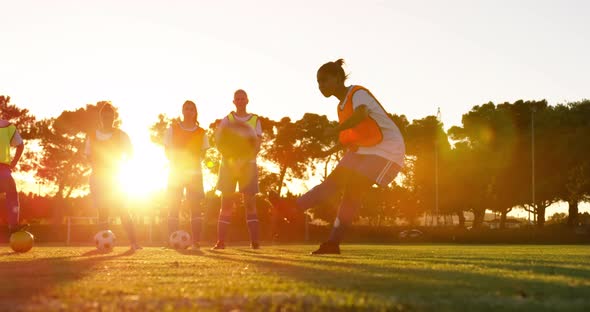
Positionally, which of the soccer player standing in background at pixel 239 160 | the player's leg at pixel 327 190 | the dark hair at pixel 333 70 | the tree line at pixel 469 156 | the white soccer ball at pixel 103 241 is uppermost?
the tree line at pixel 469 156

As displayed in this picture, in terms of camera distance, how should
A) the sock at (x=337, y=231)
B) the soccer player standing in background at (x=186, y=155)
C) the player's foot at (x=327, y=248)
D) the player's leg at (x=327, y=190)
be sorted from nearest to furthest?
the player's leg at (x=327, y=190) < the sock at (x=337, y=231) < the player's foot at (x=327, y=248) < the soccer player standing in background at (x=186, y=155)

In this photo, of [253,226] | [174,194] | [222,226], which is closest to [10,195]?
[174,194]

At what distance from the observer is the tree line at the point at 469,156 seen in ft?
192

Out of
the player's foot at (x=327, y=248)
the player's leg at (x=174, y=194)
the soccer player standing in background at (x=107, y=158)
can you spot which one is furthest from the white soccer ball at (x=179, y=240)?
the player's foot at (x=327, y=248)

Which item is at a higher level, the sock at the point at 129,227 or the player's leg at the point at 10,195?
the player's leg at the point at 10,195

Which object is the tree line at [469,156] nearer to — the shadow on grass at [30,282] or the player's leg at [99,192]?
the player's leg at [99,192]

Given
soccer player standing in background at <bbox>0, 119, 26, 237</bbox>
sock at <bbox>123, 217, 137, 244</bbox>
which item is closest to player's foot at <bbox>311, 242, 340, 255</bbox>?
sock at <bbox>123, 217, 137, 244</bbox>

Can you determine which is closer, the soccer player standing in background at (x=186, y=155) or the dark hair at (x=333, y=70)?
the dark hair at (x=333, y=70)

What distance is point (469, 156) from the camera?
214ft

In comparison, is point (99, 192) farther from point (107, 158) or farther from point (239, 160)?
point (239, 160)

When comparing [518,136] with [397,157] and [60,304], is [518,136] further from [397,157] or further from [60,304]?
[60,304]

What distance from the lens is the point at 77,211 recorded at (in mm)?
81625

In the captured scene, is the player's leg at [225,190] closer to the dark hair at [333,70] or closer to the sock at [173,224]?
the sock at [173,224]

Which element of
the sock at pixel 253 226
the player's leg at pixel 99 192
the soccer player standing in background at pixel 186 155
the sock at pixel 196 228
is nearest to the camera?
the player's leg at pixel 99 192
